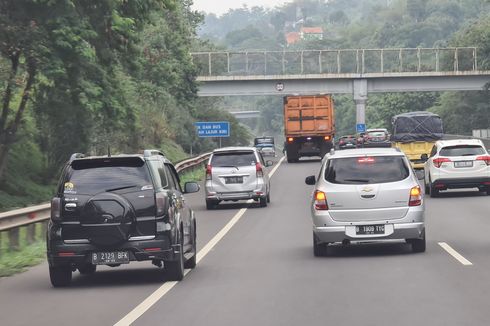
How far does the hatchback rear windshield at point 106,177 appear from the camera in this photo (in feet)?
44.6

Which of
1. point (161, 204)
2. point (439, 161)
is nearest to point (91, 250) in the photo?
point (161, 204)

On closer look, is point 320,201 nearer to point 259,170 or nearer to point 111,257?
point 111,257

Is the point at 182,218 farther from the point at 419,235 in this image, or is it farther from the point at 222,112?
the point at 222,112

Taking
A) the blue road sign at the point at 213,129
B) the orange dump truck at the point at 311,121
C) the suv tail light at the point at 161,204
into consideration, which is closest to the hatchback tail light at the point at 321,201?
the suv tail light at the point at 161,204

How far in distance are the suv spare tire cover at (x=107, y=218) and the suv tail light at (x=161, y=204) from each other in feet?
1.08

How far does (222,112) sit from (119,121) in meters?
70.3

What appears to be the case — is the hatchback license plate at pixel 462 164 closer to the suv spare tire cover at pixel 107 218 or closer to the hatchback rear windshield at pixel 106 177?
the hatchback rear windshield at pixel 106 177

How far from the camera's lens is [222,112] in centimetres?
10406

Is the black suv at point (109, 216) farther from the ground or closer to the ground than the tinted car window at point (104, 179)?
closer to the ground

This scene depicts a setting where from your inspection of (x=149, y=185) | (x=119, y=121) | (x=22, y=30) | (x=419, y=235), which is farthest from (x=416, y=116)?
(x=149, y=185)

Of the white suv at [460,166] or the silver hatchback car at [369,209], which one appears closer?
the silver hatchback car at [369,209]

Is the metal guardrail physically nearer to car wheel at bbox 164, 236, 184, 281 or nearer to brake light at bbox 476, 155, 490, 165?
car wheel at bbox 164, 236, 184, 281

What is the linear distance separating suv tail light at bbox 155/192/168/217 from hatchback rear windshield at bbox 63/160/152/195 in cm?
19

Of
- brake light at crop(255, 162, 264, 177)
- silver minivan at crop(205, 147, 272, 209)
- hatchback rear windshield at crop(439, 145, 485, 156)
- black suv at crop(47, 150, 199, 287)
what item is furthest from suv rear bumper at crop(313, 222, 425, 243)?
hatchback rear windshield at crop(439, 145, 485, 156)
